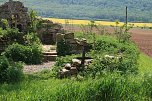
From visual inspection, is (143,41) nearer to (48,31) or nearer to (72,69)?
(48,31)

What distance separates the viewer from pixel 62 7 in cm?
8956

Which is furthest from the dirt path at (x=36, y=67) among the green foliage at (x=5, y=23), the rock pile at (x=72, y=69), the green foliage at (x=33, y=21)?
the green foliage at (x=33, y=21)

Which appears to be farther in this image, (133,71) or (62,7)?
(62,7)

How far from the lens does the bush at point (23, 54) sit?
19.6 meters

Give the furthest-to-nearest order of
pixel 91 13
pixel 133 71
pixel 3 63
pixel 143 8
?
pixel 143 8, pixel 91 13, pixel 133 71, pixel 3 63

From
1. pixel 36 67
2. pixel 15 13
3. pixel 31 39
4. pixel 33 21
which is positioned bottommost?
pixel 36 67

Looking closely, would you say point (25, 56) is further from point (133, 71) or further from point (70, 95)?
point (70, 95)

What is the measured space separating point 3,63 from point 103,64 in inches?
129

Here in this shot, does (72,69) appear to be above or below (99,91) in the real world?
below

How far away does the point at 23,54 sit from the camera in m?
19.7

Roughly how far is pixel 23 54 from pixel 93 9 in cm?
6997

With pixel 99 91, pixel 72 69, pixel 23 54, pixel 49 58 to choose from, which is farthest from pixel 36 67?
pixel 99 91

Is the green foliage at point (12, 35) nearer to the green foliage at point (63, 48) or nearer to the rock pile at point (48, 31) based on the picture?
the green foliage at point (63, 48)

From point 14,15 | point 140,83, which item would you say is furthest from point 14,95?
point 14,15
